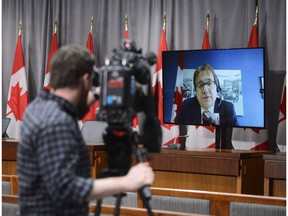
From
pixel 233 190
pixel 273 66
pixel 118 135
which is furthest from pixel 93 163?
pixel 118 135

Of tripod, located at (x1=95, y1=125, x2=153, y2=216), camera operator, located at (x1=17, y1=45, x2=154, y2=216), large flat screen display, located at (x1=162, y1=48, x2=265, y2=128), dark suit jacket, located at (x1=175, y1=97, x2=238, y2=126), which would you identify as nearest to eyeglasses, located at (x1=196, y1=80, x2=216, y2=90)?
large flat screen display, located at (x1=162, y1=48, x2=265, y2=128)

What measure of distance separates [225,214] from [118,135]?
1.46 meters

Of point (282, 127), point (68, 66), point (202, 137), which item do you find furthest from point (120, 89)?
point (202, 137)

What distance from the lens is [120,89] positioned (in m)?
2.23

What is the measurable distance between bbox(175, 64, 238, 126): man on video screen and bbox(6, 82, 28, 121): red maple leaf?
262 centimetres

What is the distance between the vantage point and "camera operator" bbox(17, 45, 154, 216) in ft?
6.89

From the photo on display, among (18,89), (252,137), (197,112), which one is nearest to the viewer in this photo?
(197,112)

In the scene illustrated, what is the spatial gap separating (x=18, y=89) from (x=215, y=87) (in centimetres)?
304

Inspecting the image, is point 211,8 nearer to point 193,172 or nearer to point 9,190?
point 193,172

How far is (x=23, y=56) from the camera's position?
809 centimetres

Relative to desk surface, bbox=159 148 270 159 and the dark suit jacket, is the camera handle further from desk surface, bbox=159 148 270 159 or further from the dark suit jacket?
the dark suit jacket

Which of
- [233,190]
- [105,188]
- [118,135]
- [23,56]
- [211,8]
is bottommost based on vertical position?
[233,190]

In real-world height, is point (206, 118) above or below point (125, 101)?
below

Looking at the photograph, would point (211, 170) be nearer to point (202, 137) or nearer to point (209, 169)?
point (209, 169)
